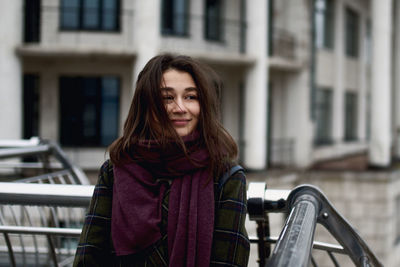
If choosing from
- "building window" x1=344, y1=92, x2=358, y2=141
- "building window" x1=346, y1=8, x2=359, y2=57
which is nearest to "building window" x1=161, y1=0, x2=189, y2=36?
"building window" x1=346, y1=8, x2=359, y2=57

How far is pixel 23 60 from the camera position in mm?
14820

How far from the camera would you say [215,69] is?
12.0m

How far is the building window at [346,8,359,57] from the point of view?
78.0 feet

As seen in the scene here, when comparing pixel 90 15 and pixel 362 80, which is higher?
pixel 90 15

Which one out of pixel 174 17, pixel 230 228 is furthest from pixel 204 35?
pixel 230 228

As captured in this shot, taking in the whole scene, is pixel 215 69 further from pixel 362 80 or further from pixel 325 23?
pixel 362 80

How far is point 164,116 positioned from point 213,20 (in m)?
15.3

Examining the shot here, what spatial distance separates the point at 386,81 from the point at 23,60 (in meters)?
11.9

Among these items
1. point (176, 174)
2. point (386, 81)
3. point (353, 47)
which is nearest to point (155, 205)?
point (176, 174)

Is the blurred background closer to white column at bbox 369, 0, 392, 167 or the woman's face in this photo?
white column at bbox 369, 0, 392, 167

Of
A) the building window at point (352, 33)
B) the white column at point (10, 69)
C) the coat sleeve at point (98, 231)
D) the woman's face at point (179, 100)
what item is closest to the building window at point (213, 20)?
the white column at point (10, 69)

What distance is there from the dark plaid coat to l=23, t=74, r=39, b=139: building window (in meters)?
14.3

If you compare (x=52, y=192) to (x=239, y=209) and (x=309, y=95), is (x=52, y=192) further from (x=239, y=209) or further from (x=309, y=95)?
(x=309, y=95)

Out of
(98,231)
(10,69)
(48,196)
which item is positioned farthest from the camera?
(10,69)
